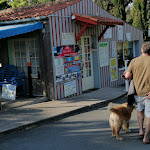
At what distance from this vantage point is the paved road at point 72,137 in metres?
4.95

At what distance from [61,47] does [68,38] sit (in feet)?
1.92

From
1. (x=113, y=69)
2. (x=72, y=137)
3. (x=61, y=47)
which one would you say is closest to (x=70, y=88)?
(x=61, y=47)

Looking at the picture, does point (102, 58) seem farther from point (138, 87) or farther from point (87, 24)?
point (138, 87)

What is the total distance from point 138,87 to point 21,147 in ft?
8.42

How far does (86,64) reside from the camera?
11.3 m

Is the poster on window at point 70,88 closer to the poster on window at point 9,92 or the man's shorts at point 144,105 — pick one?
the poster on window at point 9,92

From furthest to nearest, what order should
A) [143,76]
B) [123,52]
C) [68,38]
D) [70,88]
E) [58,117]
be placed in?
1. [123,52]
2. [70,88]
3. [68,38]
4. [58,117]
5. [143,76]

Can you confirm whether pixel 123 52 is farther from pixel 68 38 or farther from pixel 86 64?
pixel 68 38

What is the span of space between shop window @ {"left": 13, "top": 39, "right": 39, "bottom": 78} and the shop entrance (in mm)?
2125

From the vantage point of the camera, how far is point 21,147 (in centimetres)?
504

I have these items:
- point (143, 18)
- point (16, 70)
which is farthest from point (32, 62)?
point (143, 18)

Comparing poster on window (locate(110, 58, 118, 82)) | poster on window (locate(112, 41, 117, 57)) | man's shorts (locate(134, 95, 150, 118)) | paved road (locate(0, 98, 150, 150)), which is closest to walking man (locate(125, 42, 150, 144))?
man's shorts (locate(134, 95, 150, 118))

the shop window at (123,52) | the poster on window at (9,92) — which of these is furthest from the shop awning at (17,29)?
the shop window at (123,52)

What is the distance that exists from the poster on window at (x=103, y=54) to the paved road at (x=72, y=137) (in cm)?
521
